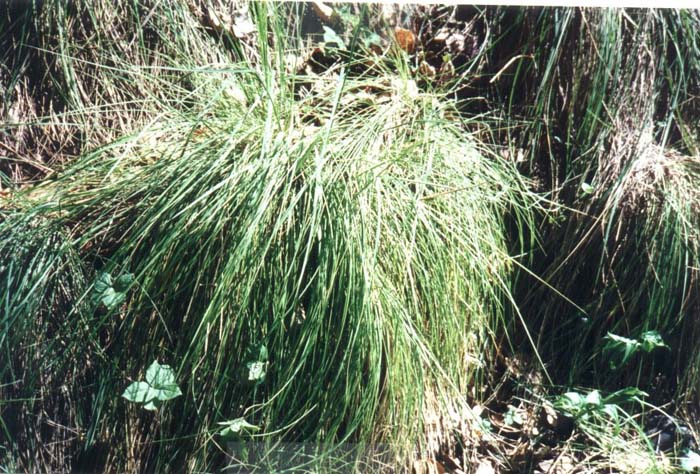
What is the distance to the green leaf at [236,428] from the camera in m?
1.56

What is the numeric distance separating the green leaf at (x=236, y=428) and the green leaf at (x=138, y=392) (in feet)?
0.53

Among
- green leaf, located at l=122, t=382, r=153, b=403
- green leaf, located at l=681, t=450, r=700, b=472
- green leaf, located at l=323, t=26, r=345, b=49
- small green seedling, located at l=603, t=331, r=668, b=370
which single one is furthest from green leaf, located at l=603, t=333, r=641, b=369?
green leaf, located at l=122, t=382, r=153, b=403

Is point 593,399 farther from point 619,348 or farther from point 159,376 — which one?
point 159,376

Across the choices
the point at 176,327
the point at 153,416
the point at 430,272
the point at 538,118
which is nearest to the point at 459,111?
the point at 538,118

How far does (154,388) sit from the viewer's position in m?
1.57

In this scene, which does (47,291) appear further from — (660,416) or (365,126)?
(660,416)

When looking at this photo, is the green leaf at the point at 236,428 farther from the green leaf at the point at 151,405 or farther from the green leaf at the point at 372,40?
the green leaf at the point at 372,40

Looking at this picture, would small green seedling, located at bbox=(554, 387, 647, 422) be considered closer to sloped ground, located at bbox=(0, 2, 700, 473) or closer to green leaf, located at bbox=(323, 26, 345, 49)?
sloped ground, located at bbox=(0, 2, 700, 473)

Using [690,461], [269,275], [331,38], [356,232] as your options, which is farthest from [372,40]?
[690,461]

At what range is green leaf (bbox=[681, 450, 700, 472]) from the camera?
5.62 feet

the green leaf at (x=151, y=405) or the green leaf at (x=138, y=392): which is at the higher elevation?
the green leaf at (x=138, y=392)

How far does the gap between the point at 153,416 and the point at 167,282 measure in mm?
286

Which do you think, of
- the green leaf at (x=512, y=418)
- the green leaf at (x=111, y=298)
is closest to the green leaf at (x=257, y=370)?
the green leaf at (x=111, y=298)

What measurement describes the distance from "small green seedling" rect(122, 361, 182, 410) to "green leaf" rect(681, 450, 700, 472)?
3.72 ft
